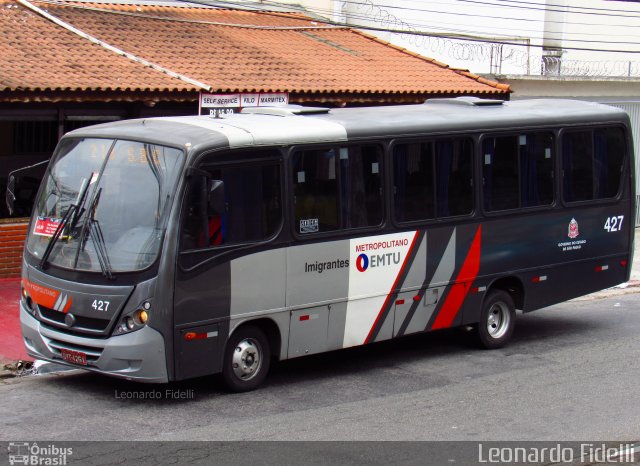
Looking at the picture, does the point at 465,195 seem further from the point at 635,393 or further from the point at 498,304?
the point at 635,393

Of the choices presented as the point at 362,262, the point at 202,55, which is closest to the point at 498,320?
the point at 362,262

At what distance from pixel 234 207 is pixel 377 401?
228 centimetres

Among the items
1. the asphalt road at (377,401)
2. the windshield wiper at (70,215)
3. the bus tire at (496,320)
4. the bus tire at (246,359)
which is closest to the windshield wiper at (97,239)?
the windshield wiper at (70,215)

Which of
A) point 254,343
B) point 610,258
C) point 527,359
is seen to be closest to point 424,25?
point 610,258

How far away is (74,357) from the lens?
9273 mm

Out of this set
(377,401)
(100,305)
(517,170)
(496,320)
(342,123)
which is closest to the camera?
(100,305)

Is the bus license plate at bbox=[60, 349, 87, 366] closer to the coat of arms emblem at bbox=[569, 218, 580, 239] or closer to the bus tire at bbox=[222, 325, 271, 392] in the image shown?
the bus tire at bbox=[222, 325, 271, 392]

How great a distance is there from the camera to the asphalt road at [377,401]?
8633 millimetres

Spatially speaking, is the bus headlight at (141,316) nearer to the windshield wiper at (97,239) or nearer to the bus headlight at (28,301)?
the windshield wiper at (97,239)

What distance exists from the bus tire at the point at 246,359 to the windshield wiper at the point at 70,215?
183 centimetres

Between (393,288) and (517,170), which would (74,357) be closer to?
(393,288)

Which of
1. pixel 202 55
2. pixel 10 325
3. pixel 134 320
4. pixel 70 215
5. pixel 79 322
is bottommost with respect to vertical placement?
pixel 10 325

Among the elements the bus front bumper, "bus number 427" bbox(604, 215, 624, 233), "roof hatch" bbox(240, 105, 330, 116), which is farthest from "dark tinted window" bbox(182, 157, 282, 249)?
"bus number 427" bbox(604, 215, 624, 233)

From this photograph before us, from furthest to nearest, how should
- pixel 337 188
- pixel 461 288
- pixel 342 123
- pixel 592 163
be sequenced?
1. pixel 592 163
2. pixel 461 288
3. pixel 342 123
4. pixel 337 188
